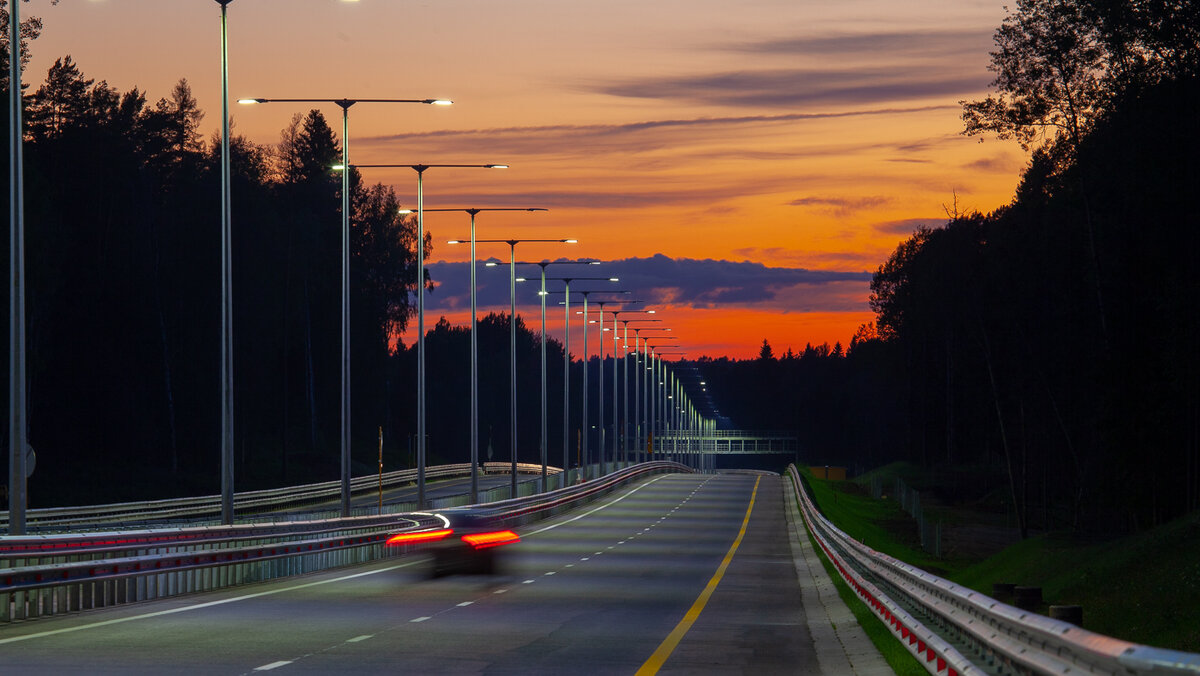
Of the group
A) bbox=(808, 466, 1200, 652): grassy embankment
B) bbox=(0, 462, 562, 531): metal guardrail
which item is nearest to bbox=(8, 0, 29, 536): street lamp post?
bbox=(808, 466, 1200, 652): grassy embankment

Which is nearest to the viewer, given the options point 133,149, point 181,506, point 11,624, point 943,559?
point 11,624

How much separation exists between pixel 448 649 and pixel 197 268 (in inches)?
3571

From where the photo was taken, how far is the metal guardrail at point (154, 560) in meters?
24.3

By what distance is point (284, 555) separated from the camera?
35344mm

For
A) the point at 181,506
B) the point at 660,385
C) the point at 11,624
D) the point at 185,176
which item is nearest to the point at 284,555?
the point at 11,624

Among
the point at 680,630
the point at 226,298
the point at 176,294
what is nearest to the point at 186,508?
the point at 176,294

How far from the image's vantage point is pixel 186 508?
74188mm

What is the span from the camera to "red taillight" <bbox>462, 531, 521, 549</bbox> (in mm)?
34531

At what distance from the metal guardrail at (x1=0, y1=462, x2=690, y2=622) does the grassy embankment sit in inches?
488

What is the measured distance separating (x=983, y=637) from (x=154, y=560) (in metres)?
19.0

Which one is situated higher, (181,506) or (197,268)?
(197,268)

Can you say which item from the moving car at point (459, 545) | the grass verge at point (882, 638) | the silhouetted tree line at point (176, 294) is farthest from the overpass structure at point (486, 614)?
the silhouetted tree line at point (176, 294)

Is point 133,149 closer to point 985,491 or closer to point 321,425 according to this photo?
point 321,425

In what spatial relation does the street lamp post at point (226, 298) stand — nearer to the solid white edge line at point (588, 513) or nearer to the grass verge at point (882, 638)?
the grass verge at point (882, 638)
